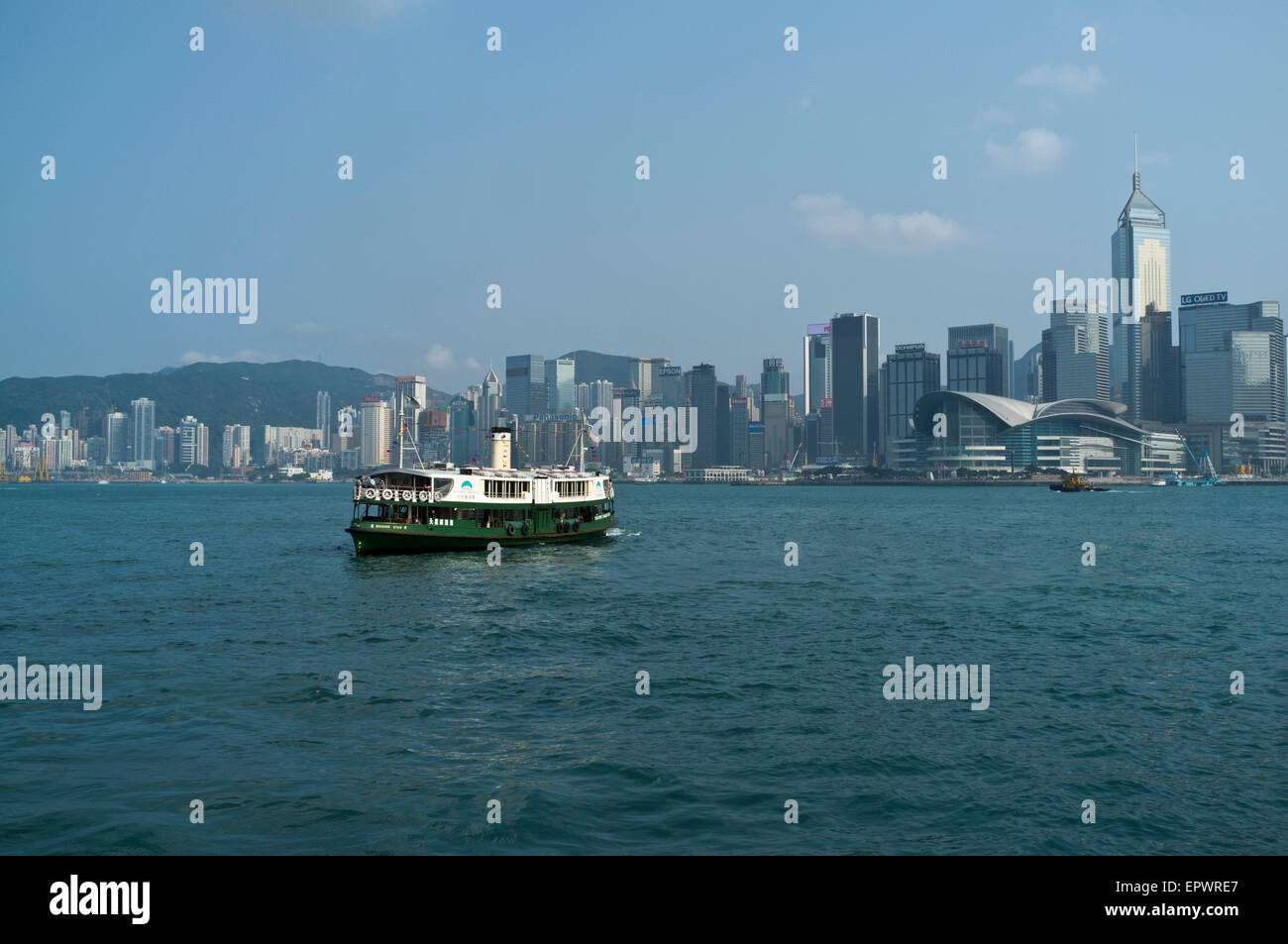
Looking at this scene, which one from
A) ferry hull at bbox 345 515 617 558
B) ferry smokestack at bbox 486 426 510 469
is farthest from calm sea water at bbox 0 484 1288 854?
ferry smokestack at bbox 486 426 510 469

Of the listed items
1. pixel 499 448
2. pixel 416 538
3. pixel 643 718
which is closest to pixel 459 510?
pixel 416 538

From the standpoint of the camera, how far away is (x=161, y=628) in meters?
31.5

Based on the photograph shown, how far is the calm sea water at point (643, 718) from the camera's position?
45.1 ft

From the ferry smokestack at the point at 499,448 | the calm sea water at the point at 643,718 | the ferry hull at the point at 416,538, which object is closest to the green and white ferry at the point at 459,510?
the ferry hull at the point at 416,538

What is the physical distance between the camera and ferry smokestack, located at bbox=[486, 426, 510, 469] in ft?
228

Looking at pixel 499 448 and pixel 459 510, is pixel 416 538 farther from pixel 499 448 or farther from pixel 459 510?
pixel 499 448

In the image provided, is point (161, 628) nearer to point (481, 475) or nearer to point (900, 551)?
point (481, 475)

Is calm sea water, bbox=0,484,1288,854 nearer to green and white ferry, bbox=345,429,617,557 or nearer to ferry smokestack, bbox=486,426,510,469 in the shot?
green and white ferry, bbox=345,429,617,557

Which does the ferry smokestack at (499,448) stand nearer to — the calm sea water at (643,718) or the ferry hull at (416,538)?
the ferry hull at (416,538)

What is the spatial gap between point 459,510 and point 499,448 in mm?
14305

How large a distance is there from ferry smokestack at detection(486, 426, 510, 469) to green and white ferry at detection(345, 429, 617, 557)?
10.7 feet

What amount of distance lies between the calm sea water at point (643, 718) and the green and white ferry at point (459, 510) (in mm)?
8915

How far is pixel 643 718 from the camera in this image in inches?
778
